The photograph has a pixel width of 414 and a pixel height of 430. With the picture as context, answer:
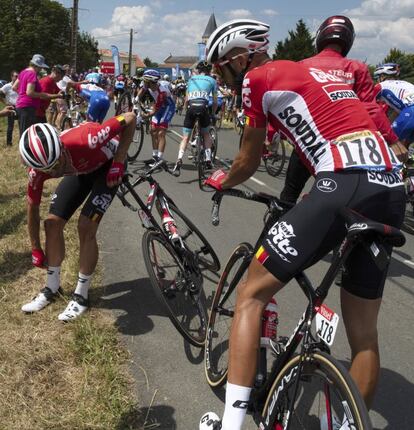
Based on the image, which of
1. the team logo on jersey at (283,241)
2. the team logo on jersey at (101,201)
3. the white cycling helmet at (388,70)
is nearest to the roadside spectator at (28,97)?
the team logo on jersey at (101,201)

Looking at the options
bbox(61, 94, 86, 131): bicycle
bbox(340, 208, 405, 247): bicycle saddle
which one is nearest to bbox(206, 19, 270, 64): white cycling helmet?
bbox(340, 208, 405, 247): bicycle saddle

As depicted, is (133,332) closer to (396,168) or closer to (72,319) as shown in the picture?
(72,319)

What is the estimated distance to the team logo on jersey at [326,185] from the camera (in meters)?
1.84

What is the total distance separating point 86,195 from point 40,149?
2.80 feet

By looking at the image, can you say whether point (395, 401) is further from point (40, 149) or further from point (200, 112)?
point (200, 112)

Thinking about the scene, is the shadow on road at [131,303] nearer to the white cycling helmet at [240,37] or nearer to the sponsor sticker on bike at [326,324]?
the sponsor sticker on bike at [326,324]

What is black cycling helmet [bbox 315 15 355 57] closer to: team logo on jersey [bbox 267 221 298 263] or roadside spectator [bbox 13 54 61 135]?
team logo on jersey [bbox 267 221 298 263]

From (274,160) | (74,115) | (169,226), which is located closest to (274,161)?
(274,160)

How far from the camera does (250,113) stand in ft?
6.82

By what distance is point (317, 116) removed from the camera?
6.43ft

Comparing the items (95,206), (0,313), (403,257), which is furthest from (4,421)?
(403,257)

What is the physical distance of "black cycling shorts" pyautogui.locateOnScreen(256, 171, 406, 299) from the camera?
1818 mm

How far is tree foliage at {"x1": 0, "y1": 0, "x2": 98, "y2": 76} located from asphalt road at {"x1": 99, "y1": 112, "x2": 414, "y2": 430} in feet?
219

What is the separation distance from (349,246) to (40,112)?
27.5ft
